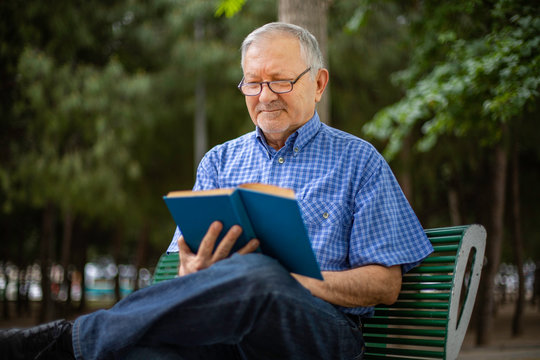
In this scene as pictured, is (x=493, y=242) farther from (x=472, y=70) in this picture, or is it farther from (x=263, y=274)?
(x=263, y=274)

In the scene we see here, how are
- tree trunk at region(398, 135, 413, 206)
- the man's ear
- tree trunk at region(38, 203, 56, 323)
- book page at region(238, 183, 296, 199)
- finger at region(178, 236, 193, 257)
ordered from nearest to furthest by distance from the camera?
book page at region(238, 183, 296, 199) < finger at region(178, 236, 193, 257) < the man's ear < tree trunk at region(398, 135, 413, 206) < tree trunk at region(38, 203, 56, 323)

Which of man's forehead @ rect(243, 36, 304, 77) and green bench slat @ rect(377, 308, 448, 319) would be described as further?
man's forehead @ rect(243, 36, 304, 77)

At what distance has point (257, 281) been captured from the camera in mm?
1853

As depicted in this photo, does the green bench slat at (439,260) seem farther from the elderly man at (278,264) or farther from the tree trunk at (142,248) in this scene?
the tree trunk at (142,248)

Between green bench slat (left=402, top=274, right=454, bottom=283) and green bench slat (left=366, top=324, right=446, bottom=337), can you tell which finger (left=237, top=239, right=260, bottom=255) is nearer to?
green bench slat (left=366, top=324, right=446, bottom=337)

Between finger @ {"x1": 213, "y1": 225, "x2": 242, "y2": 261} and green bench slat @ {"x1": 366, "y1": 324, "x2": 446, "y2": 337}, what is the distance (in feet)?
2.47

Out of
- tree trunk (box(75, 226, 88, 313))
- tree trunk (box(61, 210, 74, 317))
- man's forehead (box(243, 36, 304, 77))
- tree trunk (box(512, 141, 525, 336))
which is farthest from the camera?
tree trunk (box(75, 226, 88, 313))

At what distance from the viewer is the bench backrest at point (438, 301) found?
226cm

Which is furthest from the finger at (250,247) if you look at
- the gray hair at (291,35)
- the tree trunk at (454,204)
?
the tree trunk at (454,204)

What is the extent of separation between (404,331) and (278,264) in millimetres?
679

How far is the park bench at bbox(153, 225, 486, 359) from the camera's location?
2.26 meters

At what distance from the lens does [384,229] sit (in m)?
2.22

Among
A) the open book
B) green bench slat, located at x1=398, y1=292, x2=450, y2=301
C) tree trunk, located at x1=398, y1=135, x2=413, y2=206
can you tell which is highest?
the open book

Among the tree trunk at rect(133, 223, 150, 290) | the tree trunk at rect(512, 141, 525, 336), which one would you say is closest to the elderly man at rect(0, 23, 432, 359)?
the tree trunk at rect(512, 141, 525, 336)
